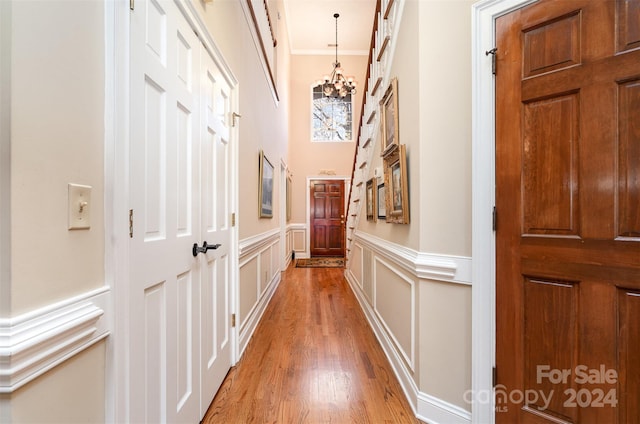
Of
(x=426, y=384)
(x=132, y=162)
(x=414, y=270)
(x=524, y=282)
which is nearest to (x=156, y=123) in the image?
(x=132, y=162)

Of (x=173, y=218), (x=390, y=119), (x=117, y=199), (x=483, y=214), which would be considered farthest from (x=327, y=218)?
(x=117, y=199)

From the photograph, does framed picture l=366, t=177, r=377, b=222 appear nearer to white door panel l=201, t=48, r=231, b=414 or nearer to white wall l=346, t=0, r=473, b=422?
white wall l=346, t=0, r=473, b=422

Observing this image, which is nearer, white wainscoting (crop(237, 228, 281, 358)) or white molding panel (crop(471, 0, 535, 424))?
white molding panel (crop(471, 0, 535, 424))

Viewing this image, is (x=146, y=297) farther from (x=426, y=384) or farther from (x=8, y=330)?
(x=426, y=384)

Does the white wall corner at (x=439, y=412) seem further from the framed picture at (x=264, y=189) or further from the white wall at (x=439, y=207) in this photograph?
the framed picture at (x=264, y=189)

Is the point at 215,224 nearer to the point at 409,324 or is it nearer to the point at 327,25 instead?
the point at 409,324

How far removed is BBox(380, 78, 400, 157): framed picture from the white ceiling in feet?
15.4

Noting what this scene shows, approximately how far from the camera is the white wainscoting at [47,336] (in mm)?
559

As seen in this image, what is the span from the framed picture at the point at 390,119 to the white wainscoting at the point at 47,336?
168 cm

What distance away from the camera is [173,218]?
1.20 metres

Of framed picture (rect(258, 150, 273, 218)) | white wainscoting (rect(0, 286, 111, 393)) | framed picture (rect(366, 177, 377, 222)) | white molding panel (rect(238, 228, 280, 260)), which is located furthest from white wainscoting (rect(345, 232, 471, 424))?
white wainscoting (rect(0, 286, 111, 393))

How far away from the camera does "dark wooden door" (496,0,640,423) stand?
3.37ft

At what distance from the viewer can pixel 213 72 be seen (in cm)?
166

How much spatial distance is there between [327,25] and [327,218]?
4.34 metres
